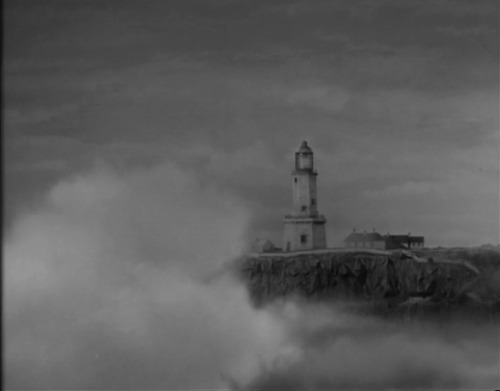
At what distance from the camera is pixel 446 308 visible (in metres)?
6.31

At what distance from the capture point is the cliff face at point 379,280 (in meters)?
6.15

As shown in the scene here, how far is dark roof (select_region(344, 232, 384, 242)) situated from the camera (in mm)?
6195

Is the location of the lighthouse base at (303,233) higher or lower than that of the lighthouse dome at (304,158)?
lower

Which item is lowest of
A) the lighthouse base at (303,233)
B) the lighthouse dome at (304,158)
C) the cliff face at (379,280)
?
the cliff face at (379,280)

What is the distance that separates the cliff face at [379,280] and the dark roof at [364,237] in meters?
0.09

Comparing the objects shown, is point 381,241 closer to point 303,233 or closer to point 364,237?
point 364,237

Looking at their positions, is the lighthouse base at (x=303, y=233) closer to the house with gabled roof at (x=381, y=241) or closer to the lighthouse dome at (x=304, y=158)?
the house with gabled roof at (x=381, y=241)

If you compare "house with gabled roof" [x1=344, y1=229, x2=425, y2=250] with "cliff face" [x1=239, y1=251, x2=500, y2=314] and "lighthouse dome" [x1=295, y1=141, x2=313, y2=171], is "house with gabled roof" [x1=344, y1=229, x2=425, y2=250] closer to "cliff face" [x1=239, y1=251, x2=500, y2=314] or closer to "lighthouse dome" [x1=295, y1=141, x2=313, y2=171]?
"cliff face" [x1=239, y1=251, x2=500, y2=314]

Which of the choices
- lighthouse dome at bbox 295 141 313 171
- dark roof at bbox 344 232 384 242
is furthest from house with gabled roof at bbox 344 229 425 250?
lighthouse dome at bbox 295 141 313 171

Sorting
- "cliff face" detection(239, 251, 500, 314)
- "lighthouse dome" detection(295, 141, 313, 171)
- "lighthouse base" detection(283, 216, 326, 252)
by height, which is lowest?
"cliff face" detection(239, 251, 500, 314)

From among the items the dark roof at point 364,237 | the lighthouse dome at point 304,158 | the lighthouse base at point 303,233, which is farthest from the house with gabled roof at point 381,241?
the lighthouse dome at point 304,158

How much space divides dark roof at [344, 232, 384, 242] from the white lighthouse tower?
18 centimetres

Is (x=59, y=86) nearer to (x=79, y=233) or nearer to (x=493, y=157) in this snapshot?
(x=79, y=233)

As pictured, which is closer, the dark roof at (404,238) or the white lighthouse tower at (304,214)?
the white lighthouse tower at (304,214)
